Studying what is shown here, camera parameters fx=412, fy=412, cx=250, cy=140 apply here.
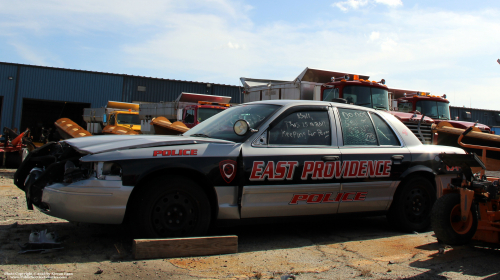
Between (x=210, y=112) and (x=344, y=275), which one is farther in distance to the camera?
(x=210, y=112)

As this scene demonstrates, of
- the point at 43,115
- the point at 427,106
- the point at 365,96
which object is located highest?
the point at 43,115

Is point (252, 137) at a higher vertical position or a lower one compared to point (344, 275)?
higher

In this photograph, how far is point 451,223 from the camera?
4.21 m

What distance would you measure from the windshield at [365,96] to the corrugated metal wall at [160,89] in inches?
904

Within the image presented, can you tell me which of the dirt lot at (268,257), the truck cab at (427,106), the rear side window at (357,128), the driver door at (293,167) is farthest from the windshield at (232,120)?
the truck cab at (427,106)

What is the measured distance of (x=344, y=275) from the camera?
3.63 metres

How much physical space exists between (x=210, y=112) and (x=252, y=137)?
940 cm

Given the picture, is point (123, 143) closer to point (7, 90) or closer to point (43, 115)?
point (7, 90)

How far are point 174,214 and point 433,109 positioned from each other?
976 centimetres

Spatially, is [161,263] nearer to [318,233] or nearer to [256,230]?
[256,230]

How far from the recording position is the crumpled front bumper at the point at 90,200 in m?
3.72

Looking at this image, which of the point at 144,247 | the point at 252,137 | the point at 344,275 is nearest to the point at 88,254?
the point at 144,247

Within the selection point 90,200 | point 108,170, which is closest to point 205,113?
point 108,170

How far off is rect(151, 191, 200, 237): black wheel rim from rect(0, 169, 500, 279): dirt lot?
0.32m
